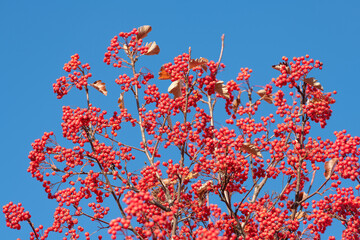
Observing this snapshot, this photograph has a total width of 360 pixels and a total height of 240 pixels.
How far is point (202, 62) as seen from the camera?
888cm

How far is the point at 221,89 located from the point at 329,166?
227 centimetres

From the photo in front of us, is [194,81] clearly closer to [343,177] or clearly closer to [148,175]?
[148,175]

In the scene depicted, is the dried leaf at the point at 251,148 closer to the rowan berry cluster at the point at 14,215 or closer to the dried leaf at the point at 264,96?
the dried leaf at the point at 264,96

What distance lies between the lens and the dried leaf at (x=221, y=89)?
915 centimetres

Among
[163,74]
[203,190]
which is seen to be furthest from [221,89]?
[203,190]

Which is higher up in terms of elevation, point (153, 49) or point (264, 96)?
point (153, 49)

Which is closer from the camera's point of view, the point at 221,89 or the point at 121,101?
the point at 221,89

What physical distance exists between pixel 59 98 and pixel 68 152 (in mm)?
1129

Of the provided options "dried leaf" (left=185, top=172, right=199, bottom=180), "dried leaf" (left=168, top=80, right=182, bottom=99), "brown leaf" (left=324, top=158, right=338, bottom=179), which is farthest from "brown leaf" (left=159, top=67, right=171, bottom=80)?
"brown leaf" (left=324, top=158, right=338, bottom=179)

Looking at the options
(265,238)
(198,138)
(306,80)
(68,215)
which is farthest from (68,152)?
(306,80)

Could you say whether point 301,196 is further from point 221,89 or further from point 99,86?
point 99,86

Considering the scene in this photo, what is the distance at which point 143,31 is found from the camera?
9.89 m

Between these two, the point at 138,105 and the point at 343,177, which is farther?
the point at 138,105

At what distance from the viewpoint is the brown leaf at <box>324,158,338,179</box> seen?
877cm
